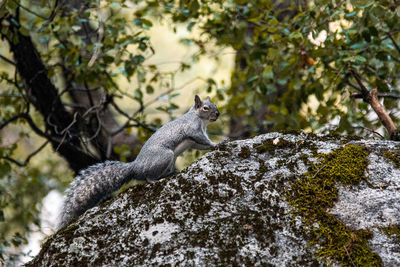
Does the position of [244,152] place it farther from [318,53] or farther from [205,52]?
[205,52]

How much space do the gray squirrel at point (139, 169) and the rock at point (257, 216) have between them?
40 centimetres

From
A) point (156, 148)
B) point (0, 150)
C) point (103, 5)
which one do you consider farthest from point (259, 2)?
point (0, 150)

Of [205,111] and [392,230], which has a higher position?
[205,111]

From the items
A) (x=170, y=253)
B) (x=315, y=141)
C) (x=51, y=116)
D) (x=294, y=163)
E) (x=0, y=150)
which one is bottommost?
(x=170, y=253)

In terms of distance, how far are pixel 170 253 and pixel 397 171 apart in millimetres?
1248

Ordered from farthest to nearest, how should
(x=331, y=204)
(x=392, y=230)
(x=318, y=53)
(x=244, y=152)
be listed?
1. (x=318, y=53)
2. (x=244, y=152)
3. (x=331, y=204)
4. (x=392, y=230)

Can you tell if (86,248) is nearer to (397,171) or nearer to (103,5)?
(397,171)

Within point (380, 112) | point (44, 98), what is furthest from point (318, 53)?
point (44, 98)

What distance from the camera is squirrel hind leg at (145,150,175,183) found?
2.87 metres

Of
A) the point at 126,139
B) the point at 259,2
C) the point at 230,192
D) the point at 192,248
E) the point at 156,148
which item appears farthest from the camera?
the point at 126,139

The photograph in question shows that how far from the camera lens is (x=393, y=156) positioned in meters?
2.25

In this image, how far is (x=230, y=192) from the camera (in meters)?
2.17

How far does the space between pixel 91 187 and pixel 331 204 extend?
147 centimetres

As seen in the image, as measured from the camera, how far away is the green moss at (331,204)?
1.86 m
